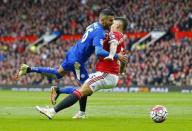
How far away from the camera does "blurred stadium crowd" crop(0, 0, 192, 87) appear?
1646 inches

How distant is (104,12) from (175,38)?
30.7 metres

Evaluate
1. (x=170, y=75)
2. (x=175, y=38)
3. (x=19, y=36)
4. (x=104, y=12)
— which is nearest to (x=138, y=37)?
(x=175, y=38)

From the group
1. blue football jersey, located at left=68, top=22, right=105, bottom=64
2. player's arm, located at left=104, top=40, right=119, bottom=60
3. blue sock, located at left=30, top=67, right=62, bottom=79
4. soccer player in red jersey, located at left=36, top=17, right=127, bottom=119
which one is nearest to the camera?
player's arm, located at left=104, top=40, right=119, bottom=60

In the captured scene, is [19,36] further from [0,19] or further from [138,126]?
[138,126]

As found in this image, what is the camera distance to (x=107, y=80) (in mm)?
15039

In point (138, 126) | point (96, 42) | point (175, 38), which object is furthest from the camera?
point (175, 38)

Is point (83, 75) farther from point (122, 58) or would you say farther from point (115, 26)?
point (122, 58)

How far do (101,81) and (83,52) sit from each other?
140 cm

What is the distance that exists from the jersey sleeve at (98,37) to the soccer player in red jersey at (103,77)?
20cm

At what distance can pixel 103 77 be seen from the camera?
15.0 metres

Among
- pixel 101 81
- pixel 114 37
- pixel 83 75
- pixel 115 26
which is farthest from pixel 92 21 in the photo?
pixel 101 81

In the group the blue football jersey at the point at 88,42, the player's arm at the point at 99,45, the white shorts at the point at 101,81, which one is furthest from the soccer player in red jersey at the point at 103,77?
the blue football jersey at the point at 88,42

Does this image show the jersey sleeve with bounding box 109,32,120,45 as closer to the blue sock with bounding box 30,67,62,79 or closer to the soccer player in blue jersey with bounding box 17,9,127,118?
the soccer player in blue jersey with bounding box 17,9,127,118

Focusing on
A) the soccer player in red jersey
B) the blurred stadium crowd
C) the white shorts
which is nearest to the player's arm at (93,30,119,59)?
the soccer player in red jersey
